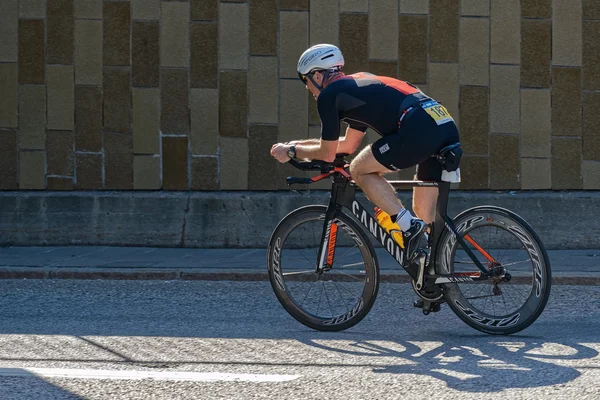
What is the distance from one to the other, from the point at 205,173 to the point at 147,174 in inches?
23.7

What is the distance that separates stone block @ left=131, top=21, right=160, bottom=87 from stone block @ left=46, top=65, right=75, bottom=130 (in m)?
0.68

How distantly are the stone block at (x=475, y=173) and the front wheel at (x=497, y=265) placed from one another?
13.6 ft

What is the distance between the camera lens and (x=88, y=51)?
11117 millimetres

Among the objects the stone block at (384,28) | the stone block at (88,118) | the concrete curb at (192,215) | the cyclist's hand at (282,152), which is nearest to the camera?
the cyclist's hand at (282,152)

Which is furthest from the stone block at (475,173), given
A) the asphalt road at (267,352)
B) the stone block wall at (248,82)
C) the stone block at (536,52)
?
the asphalt road at (267,352)

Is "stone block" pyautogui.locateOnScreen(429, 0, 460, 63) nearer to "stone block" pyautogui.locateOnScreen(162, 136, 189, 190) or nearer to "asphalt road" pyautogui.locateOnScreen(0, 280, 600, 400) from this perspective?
"stone block" pyautogui.locateOnScreen(162, 136, 189, 190)

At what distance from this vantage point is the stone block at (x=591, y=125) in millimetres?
10820

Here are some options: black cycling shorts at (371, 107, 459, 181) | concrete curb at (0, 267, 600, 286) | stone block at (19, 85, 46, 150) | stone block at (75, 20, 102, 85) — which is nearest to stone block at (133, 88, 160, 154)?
stone block at (75, 20, 102, 85)

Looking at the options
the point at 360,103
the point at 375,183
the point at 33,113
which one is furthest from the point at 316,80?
the point at 33,113

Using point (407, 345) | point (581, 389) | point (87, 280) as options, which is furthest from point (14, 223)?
point (581, 389)

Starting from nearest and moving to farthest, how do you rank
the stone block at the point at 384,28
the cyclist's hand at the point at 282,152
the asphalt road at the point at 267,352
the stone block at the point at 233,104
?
the asphalt road at the point at 267,352 → the cyclist's hand at the point at 282,152 → the stone block at the point at 384,28 → the stone block at the point at 233,104

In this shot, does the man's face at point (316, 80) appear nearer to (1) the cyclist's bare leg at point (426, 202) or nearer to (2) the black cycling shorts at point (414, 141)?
(2) the black cycling shorts at point (414, 141)

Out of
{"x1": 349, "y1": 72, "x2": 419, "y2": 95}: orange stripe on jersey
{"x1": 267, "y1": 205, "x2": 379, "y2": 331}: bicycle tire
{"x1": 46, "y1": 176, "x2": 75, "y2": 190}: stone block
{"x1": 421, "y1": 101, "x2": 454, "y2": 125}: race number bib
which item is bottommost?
{"x1": 267, "y1": 205, "x2": 379, "y2": 331}: bicycle tire

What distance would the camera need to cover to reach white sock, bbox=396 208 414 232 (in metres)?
6.77
